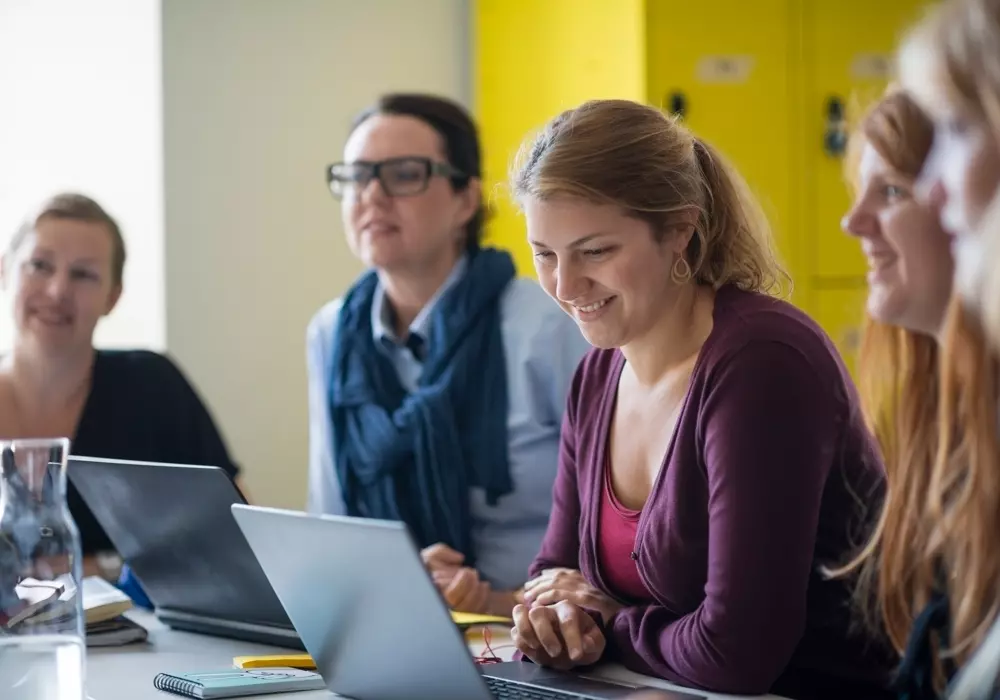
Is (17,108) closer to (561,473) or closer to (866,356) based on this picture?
(561,473)

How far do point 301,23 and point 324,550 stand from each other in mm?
2716

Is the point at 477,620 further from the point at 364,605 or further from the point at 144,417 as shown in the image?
the point at 144,417

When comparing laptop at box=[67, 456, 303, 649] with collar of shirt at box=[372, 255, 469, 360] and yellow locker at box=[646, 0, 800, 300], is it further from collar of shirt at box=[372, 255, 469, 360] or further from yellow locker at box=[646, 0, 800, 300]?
yellow locker at box=[646, 0, 800, 300]

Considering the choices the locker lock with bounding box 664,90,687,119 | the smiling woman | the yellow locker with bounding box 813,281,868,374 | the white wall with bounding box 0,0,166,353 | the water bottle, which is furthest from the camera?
the white wall with bounding box 0,0,166,353

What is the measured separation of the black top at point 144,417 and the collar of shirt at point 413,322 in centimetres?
38

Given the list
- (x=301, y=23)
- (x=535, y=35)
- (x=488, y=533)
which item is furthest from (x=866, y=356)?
(x=301, y=23)

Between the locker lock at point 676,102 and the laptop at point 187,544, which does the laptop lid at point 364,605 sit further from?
the locker lock at point 676,102

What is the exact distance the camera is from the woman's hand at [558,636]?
1.45m

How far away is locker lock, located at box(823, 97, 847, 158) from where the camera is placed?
312 centimetres

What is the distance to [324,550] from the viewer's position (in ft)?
3.96

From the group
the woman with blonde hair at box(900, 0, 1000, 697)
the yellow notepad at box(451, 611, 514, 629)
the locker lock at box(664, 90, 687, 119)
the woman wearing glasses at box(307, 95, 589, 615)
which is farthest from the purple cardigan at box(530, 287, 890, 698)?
the locker lock at box(664, 90, 687, 119)

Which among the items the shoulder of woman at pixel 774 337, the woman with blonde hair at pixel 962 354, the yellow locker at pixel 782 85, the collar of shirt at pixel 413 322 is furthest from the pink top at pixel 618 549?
the yellow locker at pixel 782 85

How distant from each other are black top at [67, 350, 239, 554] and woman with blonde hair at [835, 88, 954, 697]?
1.44 meters

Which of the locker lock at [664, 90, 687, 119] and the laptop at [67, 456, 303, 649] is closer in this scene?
the laptop at [67, 456, 303, 649]
